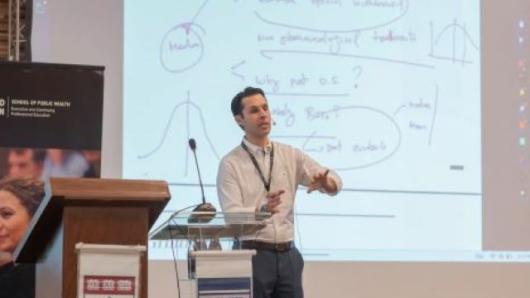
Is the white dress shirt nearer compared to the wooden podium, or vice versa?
the wooden podium

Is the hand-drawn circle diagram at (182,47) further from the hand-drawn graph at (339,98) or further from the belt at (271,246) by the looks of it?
the belt at (271,246)

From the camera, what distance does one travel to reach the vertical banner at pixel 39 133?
317 centimetres

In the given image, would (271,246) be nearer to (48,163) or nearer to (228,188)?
(228,188)

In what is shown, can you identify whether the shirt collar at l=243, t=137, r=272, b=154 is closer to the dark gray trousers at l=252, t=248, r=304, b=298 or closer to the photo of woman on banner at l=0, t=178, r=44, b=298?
the dark gray trousers at l=252, t=248, r=304, b=298

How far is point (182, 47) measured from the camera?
388 centimetres

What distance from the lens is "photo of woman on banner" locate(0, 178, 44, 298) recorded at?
314 cm

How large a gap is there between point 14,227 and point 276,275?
1013 mm

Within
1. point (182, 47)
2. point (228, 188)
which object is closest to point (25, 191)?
point (228, 188)

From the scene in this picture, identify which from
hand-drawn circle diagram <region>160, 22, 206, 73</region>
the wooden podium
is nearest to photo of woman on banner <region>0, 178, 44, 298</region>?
hand-drawn circle diagram <region>160, 22, 206, 73</region>

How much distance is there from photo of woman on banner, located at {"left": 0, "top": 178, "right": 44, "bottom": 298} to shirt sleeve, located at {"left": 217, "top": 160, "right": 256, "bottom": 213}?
0.69 meters

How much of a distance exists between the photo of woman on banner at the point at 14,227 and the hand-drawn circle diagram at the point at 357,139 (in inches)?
53.5

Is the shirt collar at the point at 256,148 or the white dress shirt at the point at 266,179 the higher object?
the shirt collar at the point at 256,148

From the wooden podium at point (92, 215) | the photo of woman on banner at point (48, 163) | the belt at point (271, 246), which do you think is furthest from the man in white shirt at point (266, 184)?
the wooden podium at point (92, 215)

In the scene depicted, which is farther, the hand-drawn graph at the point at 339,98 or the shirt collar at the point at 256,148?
the hand-drawn graph at the point at 339,98
